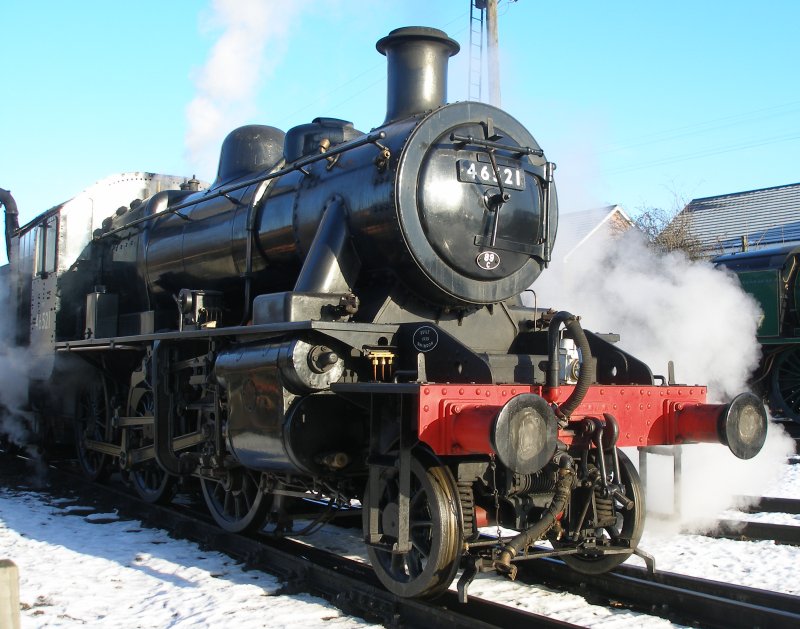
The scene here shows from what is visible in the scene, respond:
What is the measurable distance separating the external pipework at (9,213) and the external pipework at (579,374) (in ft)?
26.2

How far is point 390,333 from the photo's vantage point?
4.62 meters

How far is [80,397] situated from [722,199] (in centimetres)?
2672

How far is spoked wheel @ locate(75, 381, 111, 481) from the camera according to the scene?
7969 millimetres

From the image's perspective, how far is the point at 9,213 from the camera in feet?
32.9

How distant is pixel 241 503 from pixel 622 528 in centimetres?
263

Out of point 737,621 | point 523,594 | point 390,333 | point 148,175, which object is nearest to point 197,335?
point 390,333

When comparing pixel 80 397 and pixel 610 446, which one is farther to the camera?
pixel 80 397

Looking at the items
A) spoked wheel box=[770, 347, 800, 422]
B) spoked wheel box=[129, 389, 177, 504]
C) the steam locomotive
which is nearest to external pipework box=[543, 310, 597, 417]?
the steam locomotive

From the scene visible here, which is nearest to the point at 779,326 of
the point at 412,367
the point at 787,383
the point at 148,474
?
the point at 787,383

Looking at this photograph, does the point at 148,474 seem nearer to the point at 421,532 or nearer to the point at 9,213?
the point at 421,532

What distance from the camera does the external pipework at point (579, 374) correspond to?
13.1 feet

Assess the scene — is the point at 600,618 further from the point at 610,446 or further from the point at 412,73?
the point at 412,73

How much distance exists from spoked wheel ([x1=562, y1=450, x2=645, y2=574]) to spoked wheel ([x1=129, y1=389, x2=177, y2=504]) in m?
3.51

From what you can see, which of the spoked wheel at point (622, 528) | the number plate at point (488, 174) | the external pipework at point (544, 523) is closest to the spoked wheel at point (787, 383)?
the spoked wheel at point (622, 528)
